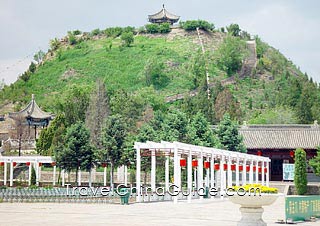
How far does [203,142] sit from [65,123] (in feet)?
68.2

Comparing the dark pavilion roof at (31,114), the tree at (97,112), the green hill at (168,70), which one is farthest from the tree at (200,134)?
the green hill at (168,70)

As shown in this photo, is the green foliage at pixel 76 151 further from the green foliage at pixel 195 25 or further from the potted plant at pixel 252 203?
the green foliage at pixel 195 25

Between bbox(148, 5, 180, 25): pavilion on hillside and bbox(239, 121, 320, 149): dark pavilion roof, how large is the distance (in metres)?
69.1

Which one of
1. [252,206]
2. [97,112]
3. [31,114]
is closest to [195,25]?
[31,114]

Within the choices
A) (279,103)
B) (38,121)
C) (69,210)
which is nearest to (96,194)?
(69,210)

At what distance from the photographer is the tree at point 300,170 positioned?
4753 cm

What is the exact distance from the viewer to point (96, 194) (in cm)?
3647

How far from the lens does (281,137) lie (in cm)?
6212

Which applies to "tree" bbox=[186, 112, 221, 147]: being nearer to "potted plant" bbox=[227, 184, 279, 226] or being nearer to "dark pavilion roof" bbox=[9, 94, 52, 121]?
"potted plant" bbox=[227, 184, 279, 226]

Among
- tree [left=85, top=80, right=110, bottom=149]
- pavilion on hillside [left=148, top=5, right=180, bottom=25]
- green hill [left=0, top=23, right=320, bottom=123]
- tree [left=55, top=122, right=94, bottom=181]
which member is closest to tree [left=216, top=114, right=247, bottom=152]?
tree [left=85, top=80, right=110, bottom=149]

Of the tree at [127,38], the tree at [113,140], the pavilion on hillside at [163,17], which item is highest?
the pavilion on hillside at [163,17]

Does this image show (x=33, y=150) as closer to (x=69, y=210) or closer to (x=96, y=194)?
(x=96, y=194)

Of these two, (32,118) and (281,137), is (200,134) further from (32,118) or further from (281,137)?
(32,118)

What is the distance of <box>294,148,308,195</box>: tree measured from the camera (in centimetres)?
4753
